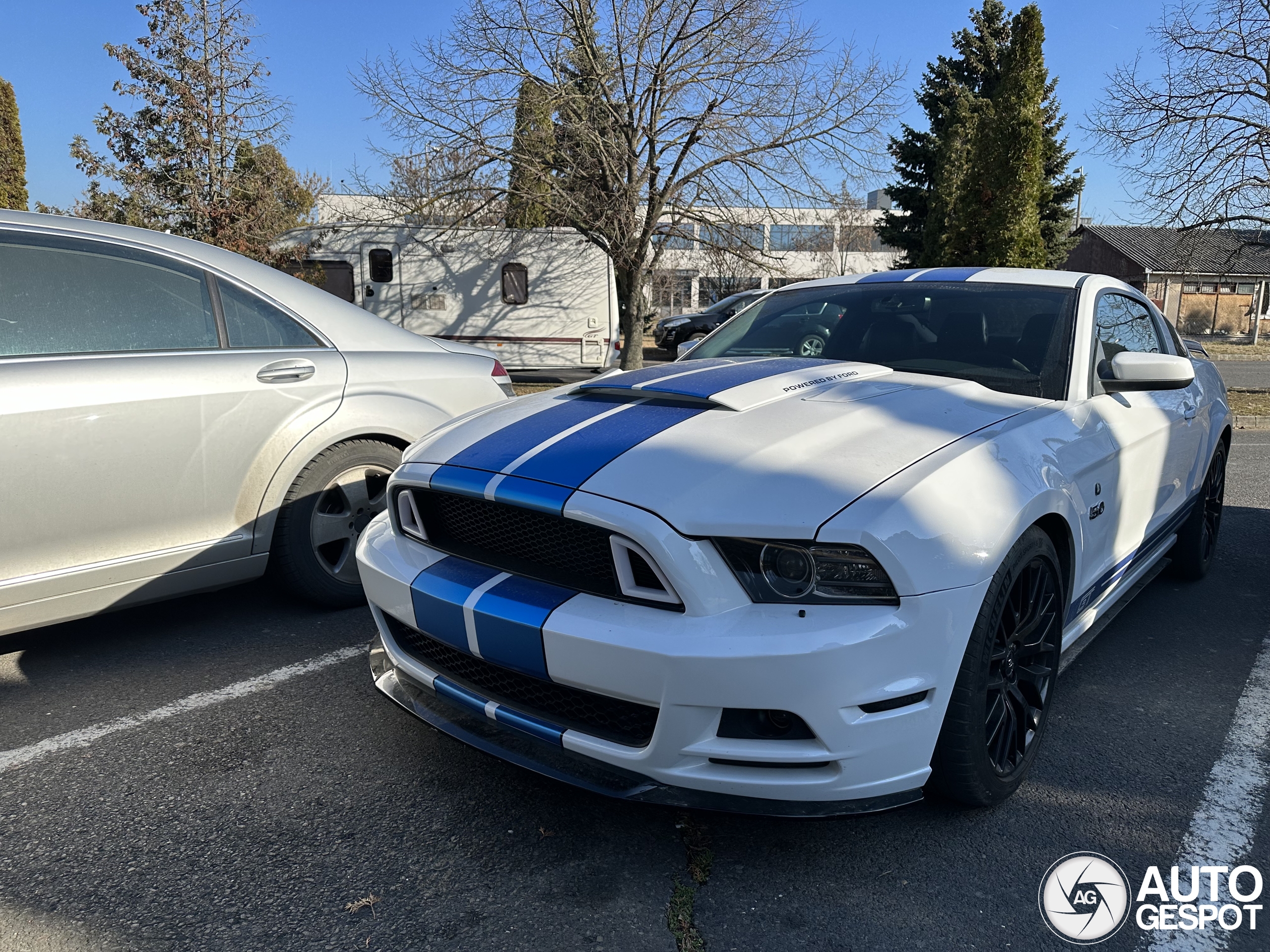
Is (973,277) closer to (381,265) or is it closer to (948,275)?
(948,275)

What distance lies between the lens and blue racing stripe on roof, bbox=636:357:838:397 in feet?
8.70

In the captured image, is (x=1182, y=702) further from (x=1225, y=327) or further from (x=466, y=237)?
(x=1225, y=327)

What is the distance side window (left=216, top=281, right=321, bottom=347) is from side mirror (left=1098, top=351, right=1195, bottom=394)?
10.0ft

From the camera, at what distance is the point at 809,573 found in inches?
76.4

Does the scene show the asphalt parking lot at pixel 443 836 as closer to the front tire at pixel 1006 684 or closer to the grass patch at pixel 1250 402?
the front tire at pixel 1006 684

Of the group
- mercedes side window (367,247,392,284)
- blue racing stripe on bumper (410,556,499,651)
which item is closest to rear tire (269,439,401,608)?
blue racing stripe on bumper (410,556,499,651)

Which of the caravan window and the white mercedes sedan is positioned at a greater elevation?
the caravan window

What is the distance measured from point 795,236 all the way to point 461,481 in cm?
1418

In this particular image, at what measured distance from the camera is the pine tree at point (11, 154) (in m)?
16.2

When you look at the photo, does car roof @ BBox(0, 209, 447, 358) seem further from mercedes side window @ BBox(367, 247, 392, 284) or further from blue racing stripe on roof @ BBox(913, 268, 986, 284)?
mercedes side window @ BBox(367, 247, 392, 284)

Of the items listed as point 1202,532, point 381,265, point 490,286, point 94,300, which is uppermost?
point 381,265

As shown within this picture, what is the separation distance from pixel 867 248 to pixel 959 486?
1659 inches

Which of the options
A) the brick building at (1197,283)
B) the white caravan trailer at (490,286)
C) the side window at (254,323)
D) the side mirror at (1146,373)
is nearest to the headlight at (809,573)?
the side mirror at (1146,373)

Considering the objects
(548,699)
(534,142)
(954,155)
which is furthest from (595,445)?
(954,155)
